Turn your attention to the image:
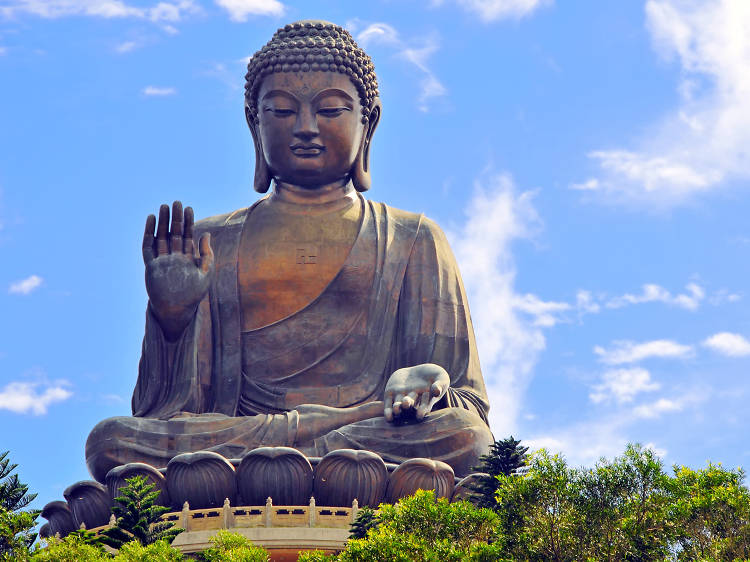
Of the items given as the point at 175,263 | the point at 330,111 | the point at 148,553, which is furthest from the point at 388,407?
the point at 148,553

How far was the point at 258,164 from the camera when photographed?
2319cm

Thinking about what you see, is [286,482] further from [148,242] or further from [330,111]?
[330,111]

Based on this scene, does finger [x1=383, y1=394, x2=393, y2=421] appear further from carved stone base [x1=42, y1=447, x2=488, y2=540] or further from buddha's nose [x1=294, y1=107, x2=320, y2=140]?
buddha's nose [x1=294, y1=107, x2=320, y2=140]

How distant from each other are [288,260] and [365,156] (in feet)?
5.30

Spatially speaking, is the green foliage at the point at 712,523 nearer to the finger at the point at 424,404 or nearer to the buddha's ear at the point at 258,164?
the finger at the point at 424,404

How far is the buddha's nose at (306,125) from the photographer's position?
22.4 meters

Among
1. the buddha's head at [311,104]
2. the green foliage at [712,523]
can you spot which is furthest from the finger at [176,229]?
the green foliage at [712,523]

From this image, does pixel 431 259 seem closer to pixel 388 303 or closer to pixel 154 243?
pixel 388 303

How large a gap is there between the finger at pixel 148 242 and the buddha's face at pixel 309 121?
209cm

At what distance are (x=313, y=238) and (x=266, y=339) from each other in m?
1.21

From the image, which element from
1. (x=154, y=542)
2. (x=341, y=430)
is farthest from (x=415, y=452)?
(x=154, y=542)

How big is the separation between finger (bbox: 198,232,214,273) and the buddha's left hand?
2166 millimetres

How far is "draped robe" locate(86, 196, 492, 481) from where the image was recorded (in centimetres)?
2084

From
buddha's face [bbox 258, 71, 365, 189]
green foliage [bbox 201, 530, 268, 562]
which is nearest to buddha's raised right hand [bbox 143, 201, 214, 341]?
buddha's face [bbox 258, 71, 365, 189]
